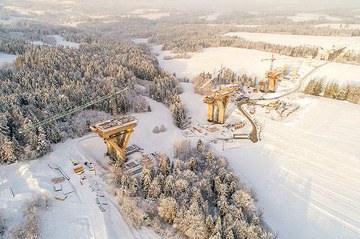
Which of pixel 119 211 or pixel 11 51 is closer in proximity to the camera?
pixel 119 211

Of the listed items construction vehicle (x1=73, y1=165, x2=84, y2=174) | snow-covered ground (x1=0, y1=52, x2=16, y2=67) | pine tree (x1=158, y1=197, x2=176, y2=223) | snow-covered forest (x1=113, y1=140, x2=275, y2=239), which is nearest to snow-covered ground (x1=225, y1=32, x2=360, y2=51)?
snow-covered forest (x1=113, y1=140, x2=275, y2=239)

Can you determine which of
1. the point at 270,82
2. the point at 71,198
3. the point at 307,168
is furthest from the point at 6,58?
the point at 307,168

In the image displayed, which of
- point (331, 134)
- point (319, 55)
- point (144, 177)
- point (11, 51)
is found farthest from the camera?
point (319, 55)

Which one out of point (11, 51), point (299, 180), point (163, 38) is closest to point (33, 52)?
point (11, 51)

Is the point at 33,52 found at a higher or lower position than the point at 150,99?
higher

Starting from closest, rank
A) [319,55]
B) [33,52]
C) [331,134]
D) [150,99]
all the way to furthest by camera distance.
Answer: [331,134]
[150,99]
[33,52]
[319,55]

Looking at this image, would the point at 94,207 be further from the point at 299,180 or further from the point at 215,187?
the point at 299,180
